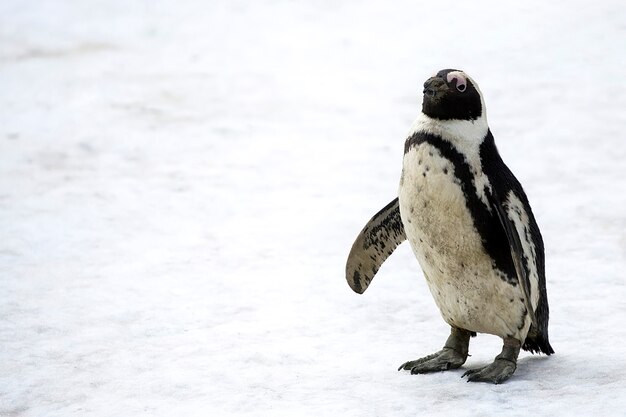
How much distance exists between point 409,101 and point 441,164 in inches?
166

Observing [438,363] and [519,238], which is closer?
[519,238]

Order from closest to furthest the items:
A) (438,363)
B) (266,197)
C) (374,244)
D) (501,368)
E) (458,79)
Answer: (458,79) → (501,368) → (438,363) → (374,244) → (266,197)

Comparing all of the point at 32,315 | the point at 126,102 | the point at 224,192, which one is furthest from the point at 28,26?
the point at 32,315

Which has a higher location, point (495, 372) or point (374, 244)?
point (374, 244)

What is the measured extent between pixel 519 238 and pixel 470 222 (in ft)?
0.48

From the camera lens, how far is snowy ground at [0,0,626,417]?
3.65 metres

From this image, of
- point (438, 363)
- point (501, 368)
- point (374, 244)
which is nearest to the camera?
point (501, 368)

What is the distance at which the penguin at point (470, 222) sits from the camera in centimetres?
326

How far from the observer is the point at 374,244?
→ 12.3 feet

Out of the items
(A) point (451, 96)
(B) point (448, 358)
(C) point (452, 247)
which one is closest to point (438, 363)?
(B) point (448, 358)

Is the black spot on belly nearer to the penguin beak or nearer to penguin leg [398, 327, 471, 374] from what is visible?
the penguin beak

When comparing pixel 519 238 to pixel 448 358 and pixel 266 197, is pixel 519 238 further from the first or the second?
pixel 266 197

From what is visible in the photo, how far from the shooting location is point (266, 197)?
6117mm

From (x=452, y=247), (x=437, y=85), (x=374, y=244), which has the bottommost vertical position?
(x=374, y=244)
